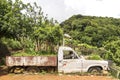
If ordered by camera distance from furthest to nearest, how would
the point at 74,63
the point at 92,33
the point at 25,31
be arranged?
the point at 92,33
the point at 25,31
the point at 74,63

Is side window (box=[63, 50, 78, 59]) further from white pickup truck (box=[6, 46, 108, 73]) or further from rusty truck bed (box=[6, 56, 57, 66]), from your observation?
rusty truck bed (box=[6, 56, 57, 66])

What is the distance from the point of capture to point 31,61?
19469mm

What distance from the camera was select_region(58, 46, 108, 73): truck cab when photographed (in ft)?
63.0

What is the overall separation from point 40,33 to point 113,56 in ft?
27.9

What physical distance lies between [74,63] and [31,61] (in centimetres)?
274

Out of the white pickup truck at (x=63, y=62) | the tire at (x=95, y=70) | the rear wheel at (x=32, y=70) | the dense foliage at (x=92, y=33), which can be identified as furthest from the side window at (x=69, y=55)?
the dense foliage at (x=92, y=33)

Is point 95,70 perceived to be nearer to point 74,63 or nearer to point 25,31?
point 74,63

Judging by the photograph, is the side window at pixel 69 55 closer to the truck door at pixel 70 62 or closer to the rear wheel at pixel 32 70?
the truck door at pixel 70 62

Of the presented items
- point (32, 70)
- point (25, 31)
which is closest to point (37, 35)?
point (25, 31)

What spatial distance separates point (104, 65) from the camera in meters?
19.4

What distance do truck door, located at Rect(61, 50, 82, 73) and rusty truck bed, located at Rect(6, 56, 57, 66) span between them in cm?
63

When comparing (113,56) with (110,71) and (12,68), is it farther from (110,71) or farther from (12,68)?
(12,68)

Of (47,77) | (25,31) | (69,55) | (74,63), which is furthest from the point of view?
(25,31)

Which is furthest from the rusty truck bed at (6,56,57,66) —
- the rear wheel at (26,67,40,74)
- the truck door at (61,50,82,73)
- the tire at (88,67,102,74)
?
the tire at (88,67,102,74)
